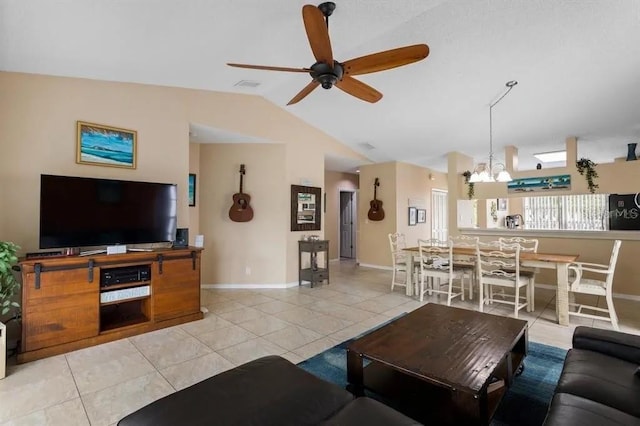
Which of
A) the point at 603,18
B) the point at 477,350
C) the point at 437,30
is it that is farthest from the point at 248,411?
the point at 603,18

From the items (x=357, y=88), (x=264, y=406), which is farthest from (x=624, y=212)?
(x=264, y=406)

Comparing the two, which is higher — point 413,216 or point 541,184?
point 541,184

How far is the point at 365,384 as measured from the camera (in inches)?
80.4

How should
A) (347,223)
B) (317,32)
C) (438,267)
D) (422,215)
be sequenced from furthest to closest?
1. (347,223)
2. (422,215)
3. (438,267)
4. (317,32)

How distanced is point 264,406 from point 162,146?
11.3 feet

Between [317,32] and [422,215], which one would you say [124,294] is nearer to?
[317,32]

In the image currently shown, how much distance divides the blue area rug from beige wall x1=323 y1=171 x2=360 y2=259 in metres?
5.24

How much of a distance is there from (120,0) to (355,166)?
19.3 feet

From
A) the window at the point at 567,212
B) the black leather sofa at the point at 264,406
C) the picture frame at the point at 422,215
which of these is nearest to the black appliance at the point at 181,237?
the black leather sofa at the point at 264,406

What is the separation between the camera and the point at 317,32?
84.0 inches

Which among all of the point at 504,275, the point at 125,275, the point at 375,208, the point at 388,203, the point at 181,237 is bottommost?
the point at 504,275

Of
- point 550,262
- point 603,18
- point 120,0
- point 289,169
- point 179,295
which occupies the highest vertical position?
point 603,18

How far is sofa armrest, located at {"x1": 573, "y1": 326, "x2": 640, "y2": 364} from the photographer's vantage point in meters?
1.82

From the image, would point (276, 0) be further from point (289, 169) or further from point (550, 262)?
point (550, 262)
